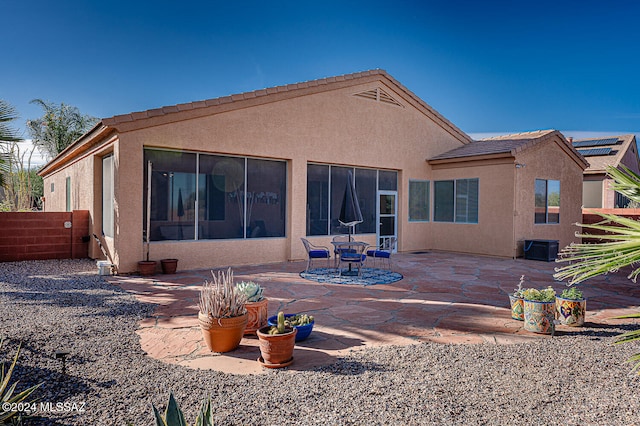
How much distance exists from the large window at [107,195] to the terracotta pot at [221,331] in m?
7.02

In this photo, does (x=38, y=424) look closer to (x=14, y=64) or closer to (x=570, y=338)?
(x=570, y=338)

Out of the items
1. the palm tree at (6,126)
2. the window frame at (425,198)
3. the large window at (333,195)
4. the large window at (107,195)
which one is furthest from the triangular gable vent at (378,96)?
the palm tree at (6,126)

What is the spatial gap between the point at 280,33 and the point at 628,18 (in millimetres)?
13211

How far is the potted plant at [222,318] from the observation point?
444 centimetres

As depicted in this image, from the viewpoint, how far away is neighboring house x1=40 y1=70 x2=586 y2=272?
381 inches

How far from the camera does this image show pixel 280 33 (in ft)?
57.2

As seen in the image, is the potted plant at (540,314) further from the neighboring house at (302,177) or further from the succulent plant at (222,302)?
the neighboring house at (302,177)

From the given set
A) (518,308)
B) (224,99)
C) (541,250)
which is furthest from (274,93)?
(541,250)

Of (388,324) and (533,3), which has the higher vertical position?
(533,3)

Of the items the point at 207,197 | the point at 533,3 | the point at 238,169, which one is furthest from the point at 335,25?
the point at 207,197

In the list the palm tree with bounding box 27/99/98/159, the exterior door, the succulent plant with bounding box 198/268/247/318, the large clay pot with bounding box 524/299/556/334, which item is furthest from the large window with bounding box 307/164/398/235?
the palm tree with bounding box 27/99/98/159

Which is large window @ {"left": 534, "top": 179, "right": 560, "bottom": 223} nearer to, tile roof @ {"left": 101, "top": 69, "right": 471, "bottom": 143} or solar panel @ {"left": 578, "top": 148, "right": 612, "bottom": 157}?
tile roof @ {"left": 101, "top": 69, "right": 471, "bottom": 143}

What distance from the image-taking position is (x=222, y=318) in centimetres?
446

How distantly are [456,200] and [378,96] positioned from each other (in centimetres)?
475
